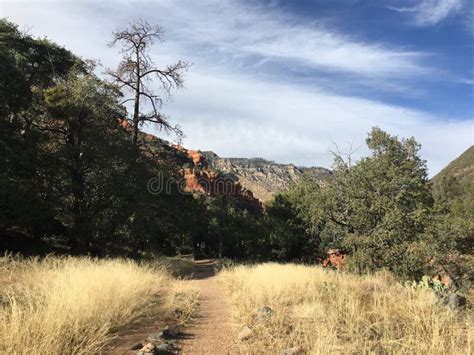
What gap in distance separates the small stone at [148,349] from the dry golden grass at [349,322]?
1.32 m

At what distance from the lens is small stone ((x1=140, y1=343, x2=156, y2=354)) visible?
5.16 m

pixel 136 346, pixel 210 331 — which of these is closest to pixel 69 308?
pixel 136 346

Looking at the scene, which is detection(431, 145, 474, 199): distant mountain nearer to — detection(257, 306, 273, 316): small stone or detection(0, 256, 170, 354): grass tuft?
detection(257, 306, 273, 316): small stone

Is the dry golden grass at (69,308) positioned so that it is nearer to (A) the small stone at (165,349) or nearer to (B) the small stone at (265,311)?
(A) the small stone at (165,349)

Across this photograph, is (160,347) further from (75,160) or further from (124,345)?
(75,160)

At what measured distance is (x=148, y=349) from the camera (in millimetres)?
5242

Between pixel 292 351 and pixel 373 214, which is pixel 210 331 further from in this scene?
pixel 373 214

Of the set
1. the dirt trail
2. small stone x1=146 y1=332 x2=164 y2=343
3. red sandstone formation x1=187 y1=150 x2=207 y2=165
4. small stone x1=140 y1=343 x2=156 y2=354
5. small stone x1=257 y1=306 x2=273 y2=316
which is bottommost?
the dirt trail

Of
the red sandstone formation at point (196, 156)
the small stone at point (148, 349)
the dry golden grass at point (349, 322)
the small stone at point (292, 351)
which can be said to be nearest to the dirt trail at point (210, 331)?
the dry golden grass at point (349, 322)

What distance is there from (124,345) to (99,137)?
46.1 feet

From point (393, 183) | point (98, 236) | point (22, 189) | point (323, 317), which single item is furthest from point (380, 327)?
point (98, 236)

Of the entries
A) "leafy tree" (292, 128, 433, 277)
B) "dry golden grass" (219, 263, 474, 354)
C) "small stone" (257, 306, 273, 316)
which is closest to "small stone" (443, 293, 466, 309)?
"dry golden grass" (219, 263, 474, 354)

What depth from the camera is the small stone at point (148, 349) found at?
16.9 ft

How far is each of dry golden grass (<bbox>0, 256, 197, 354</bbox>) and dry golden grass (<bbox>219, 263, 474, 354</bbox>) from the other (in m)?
2.09
